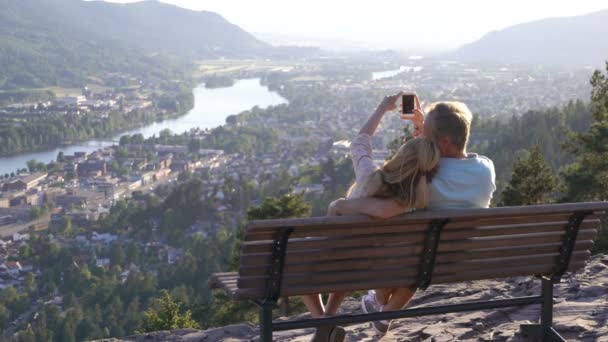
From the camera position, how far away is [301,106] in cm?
7188

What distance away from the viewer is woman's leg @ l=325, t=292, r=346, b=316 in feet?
9.46

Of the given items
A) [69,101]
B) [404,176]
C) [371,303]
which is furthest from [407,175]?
[69,101]

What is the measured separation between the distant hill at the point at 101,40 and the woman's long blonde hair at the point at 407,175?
81852mm

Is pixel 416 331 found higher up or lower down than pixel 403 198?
lower down

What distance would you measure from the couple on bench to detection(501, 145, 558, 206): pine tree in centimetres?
738

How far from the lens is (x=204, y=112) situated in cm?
7144

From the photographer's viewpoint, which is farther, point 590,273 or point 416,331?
point 590,273

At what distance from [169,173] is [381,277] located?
4554 cm

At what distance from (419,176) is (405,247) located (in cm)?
23

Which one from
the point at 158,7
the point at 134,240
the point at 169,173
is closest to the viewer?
the point at 134,240

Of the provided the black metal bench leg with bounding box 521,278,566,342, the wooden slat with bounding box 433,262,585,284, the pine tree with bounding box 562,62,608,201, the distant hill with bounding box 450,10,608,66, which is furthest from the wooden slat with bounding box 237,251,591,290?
the distant hill with bounding box 450,10,608,66

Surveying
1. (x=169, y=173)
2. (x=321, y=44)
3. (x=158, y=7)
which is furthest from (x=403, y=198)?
(x=321, y=44)

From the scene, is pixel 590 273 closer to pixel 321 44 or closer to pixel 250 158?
pixel 250 158

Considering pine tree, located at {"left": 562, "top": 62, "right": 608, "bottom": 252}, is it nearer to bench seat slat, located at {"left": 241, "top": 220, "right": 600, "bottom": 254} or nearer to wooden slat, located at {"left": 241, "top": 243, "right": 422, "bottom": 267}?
bench seat slat, located at {"left": 241, "top": 220, "right": 600, "bottom": 254}
